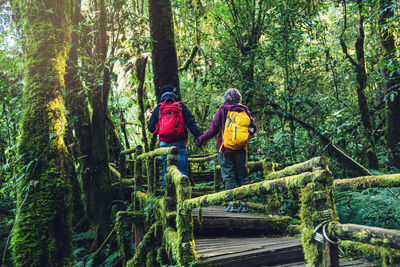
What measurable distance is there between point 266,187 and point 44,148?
10.1ft

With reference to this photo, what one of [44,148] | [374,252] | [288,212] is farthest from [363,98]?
[44,148]

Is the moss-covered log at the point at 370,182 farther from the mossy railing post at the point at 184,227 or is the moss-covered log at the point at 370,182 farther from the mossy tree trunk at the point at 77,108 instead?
the mossy tree trunk at the point at 77,108

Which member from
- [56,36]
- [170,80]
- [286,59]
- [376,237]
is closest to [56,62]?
[56,36]

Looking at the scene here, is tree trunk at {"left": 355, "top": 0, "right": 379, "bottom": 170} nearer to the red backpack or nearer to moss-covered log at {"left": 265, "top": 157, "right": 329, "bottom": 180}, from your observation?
moss-covered log at {"left": 265, "top": 157, "right": 329, "bottom": 180}

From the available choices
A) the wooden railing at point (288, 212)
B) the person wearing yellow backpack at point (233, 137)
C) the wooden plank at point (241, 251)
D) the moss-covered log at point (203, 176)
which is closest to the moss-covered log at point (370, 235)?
the wooden railing at point (288, 212)

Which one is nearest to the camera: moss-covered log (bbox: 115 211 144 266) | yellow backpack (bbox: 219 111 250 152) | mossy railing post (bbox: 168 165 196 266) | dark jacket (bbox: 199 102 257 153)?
mossy railing post (bbox: 168 165 196 266)

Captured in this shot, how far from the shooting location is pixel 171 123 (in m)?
6.02

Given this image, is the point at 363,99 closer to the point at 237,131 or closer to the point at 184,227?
the point at 237,131

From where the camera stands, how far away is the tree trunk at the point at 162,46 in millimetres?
7359

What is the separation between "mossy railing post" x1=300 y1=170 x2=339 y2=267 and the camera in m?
2.25

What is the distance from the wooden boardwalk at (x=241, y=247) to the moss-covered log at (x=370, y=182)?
862 mm

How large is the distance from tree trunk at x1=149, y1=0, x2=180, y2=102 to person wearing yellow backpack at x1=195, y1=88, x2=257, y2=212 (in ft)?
6.57

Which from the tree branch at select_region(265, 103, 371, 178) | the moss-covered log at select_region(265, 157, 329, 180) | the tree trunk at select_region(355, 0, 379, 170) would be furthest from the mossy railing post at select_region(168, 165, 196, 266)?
the tree trunk at select_region(355, 0, 379, 170)

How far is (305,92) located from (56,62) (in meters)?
7.19
